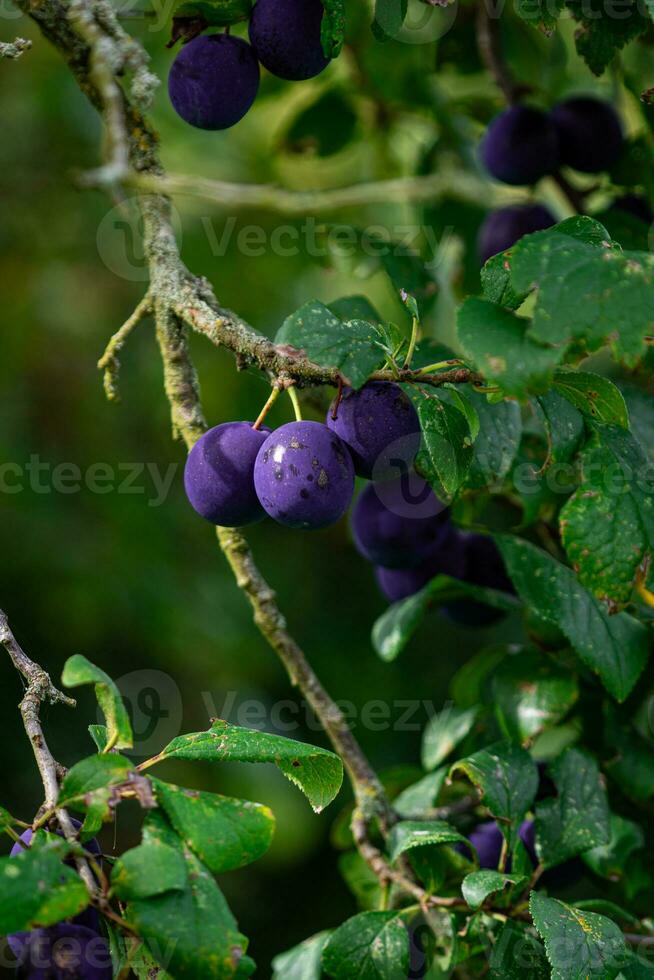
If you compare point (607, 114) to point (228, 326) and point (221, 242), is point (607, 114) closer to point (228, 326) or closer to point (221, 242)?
point (228, 326)

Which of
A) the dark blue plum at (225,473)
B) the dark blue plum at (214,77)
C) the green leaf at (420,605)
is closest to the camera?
the dark blue plum at (225,473)

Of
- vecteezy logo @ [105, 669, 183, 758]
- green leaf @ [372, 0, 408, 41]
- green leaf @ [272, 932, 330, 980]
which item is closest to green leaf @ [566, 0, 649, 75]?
green leaf @ [372, 0, 408, 41]

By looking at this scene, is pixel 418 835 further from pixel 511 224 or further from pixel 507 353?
pixel 511 224

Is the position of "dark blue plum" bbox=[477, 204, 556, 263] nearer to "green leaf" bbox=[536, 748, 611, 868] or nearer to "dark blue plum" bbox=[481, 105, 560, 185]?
"dark blue plum" bbox=[481, 105, 560, 185]

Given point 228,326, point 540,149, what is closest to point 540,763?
point 228,326

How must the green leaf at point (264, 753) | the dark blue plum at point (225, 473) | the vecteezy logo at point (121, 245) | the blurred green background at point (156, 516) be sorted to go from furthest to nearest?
the blurred green background at point (156, 516) → the vecteezy logo at point (121, 245) → the dark blue plum at point (225, 473) → the green leaf at point (264, 753)

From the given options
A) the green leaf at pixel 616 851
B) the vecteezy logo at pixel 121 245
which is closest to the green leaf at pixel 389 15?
the green leaf at pixel 616 851

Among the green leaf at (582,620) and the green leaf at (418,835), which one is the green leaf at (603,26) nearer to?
the green leaf at (582,620)
